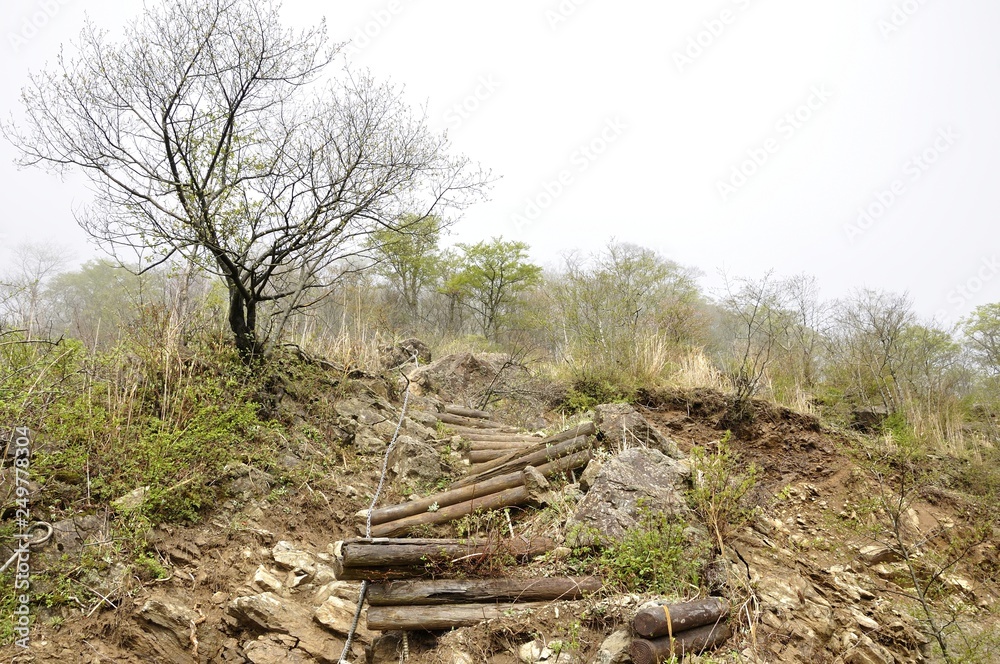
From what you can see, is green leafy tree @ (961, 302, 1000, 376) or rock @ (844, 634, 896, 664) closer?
rock @ (844, 634, 896, 664)

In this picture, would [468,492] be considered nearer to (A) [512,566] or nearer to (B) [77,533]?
(A) [512,566]

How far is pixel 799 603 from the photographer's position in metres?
3.61

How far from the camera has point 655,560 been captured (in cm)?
346

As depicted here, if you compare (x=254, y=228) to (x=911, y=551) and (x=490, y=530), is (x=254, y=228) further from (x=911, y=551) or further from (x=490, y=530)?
(x=911, y=551)

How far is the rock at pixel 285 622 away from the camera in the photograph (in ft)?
11.2

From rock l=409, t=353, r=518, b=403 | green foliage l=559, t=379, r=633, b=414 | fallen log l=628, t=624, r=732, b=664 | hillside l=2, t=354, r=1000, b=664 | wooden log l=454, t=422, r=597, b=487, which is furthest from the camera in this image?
rock l=409, t=353, r=518, b=403

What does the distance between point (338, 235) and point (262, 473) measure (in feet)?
10.8

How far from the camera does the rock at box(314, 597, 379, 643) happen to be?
11.5 ft

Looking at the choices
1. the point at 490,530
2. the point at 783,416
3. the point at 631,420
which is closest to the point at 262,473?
the point at 490,530

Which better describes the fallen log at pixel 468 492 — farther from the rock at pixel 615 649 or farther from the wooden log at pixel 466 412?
the wooden log at pixel 466 412

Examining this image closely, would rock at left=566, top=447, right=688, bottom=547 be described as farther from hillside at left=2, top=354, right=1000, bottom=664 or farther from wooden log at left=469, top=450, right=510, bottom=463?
wooden log at left=469, top=450, right=510, bottom=463

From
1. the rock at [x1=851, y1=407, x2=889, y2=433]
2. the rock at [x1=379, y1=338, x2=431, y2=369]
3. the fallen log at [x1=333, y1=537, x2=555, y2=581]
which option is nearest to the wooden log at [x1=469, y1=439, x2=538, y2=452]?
the fallen log at [x1=333, y1=537, x2=555, y2=581]

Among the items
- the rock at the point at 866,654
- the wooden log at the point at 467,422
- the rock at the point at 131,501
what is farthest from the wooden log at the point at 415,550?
the wooden log at the point at 467,422

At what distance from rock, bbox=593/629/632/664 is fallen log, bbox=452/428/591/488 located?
2174 mm
